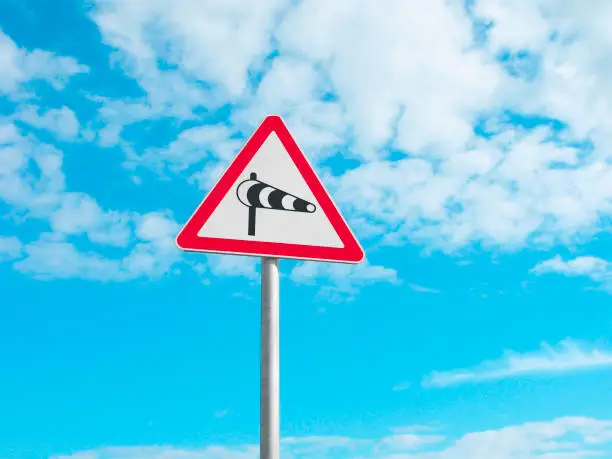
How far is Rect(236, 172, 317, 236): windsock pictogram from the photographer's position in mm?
2766

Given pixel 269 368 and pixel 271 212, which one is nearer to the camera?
pixel 269 368

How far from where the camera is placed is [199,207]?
2762mm

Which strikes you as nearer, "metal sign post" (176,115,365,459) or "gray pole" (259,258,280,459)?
"gray pole" (259,258,280,459)

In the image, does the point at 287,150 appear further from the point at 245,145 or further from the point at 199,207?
the point at 199,207

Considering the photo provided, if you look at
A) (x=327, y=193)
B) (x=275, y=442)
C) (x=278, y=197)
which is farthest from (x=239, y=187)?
(x=275, y=442)

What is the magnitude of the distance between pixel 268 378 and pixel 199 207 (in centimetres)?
82

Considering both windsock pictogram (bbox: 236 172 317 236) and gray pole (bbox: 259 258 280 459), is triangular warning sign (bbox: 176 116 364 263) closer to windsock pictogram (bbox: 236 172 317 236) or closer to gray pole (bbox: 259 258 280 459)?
windsock pictogram (bbox: 236 172 317 236)

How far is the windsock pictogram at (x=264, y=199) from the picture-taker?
277 centimetres

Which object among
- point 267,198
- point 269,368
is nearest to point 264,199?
point 267,198

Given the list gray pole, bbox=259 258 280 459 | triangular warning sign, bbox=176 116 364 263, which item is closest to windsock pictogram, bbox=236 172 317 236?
triangular warning sign, bbox=176 116 364 263

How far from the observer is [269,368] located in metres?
2.42

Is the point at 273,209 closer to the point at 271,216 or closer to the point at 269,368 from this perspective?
the point at 271,216

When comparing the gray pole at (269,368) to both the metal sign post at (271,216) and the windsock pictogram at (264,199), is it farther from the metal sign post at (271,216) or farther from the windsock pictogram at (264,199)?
the windsock pictogram at (264,199)

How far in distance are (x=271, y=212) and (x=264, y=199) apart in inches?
2.9
